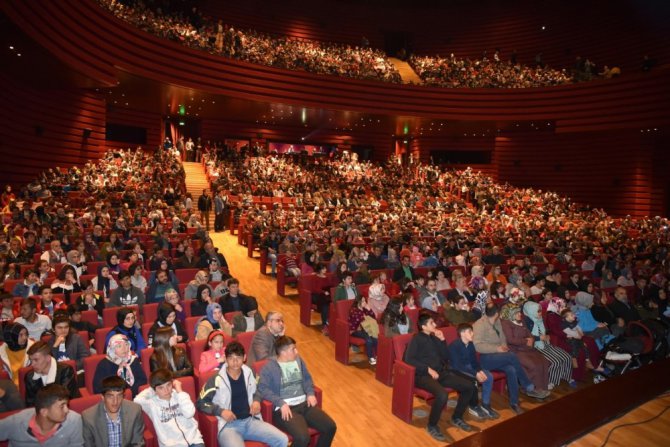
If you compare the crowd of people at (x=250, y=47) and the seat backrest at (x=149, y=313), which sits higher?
the crowd of people at (x=250, y=47)

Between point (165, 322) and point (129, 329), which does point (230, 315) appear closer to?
point (165, 322)

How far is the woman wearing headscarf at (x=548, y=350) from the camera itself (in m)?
5.16

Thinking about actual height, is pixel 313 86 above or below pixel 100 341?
above

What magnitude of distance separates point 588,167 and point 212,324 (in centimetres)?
1978

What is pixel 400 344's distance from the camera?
15.6ft

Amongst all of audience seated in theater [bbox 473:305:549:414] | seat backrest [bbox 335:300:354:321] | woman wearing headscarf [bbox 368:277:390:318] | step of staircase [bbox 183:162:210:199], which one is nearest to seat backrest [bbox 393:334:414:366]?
audience seated in theater [bbox 473:305:549:414]

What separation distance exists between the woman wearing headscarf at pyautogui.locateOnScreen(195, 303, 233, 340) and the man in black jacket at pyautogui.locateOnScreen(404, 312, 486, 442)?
6.18ft

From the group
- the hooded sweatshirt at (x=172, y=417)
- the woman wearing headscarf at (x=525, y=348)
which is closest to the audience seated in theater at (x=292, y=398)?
the hooded sweatshirt at (x=172, y=417)

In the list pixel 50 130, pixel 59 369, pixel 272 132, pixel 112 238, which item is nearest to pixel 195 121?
pixel 272 132

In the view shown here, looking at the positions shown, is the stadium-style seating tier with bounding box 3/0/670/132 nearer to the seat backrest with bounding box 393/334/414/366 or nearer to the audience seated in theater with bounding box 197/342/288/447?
the audience seated in theater with bounding box 197/342/288/447

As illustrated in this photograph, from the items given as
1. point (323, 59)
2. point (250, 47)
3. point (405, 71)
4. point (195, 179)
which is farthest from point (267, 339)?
point (405, 71)

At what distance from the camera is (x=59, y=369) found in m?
3.50

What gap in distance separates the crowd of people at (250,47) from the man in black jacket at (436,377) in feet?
Answer: 45.4

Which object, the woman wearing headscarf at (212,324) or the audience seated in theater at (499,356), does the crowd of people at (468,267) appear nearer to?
the audience seated in theater at (499,356)
